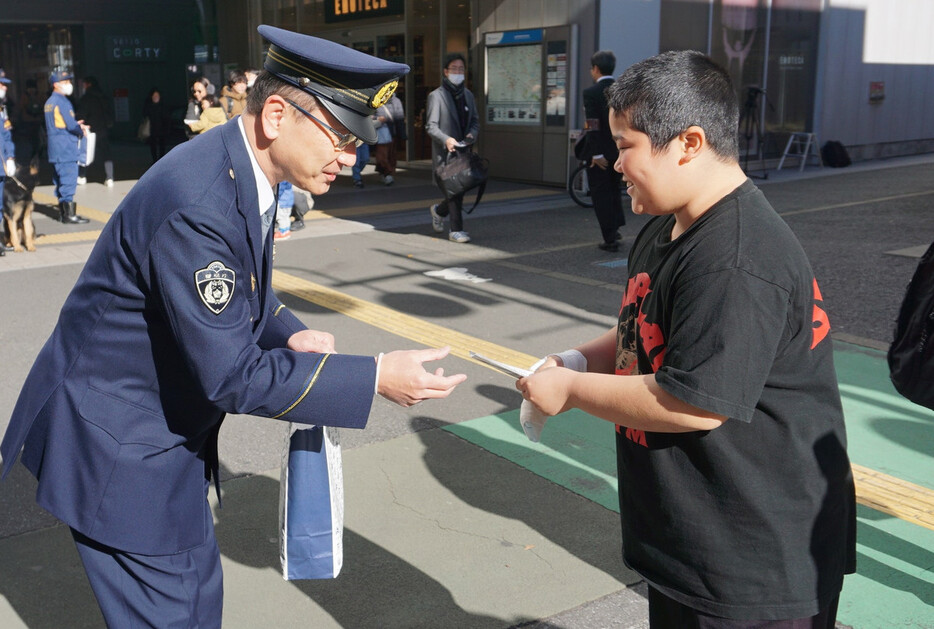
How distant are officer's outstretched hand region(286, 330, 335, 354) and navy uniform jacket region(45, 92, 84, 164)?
33.8ft

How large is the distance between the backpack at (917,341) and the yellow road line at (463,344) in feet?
5.34

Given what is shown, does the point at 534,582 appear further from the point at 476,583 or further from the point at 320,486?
the point at 320,486

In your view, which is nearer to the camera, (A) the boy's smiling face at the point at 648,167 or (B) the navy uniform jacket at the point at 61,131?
(A) the boy's smiling face at the point at 648,167

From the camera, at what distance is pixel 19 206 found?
9.82m

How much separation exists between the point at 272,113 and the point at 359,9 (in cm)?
1759

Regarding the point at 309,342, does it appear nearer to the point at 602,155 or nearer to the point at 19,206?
the point at 602,155

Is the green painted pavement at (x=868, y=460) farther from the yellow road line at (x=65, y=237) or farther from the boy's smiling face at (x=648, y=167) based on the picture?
the yellow road line at (x=65, y=237)

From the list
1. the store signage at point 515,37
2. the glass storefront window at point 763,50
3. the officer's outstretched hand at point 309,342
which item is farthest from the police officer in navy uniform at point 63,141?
the officer's outstretched hand at point 309,342

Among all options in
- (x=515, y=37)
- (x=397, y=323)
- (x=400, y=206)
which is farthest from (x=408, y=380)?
(x=515, y=37)

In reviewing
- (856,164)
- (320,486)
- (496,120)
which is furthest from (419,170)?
(320,486)

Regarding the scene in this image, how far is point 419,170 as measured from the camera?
60.0 ft

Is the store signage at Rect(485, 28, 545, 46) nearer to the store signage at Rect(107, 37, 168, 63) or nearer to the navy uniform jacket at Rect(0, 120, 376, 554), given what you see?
the navy uniform jacket at Rect(0, 120, 376, 554)

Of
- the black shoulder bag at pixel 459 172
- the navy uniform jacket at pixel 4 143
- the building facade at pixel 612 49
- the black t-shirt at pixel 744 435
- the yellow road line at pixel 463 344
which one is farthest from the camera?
the building facade at pixel 612 49

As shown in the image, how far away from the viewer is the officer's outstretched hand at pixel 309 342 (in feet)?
8.15
